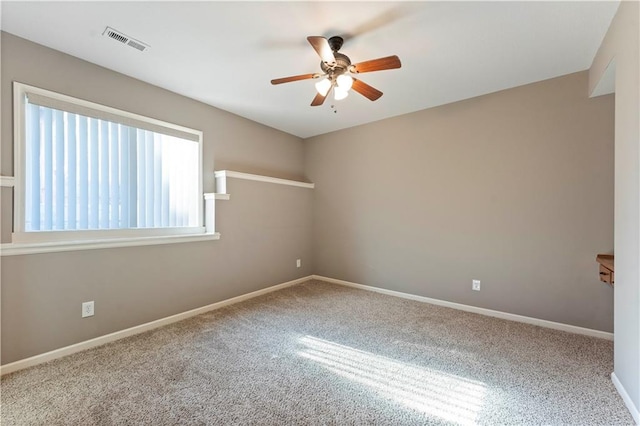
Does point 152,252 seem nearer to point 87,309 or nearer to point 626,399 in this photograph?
point 87,309

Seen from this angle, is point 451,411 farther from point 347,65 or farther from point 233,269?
point 233,269

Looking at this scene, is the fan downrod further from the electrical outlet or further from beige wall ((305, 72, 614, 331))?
the electrical outlet

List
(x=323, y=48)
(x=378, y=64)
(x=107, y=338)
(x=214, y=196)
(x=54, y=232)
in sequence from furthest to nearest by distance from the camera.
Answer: (x=214, y=196), (x=107, y=338), (x=54, y=232), (x=378, y=64), (x=323, y=48)

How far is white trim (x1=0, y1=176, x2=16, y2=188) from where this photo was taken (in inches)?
77.7

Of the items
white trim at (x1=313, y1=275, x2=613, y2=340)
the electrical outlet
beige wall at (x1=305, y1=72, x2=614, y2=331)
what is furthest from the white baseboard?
the electrical outlet

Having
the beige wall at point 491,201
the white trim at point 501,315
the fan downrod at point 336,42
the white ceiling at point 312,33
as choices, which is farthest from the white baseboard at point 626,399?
the fan downrod at point 336,42

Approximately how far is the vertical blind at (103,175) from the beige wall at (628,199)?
143 inches

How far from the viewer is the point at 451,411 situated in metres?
1.60

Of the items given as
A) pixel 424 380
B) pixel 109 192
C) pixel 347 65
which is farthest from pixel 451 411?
pixel 109 192

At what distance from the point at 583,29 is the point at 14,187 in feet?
14.1

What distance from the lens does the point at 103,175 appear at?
2521 mm

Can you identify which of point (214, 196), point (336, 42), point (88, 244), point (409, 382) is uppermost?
point (336, 42)

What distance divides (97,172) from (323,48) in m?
2.24

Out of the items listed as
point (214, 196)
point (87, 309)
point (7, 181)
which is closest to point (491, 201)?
point (214, 196)
